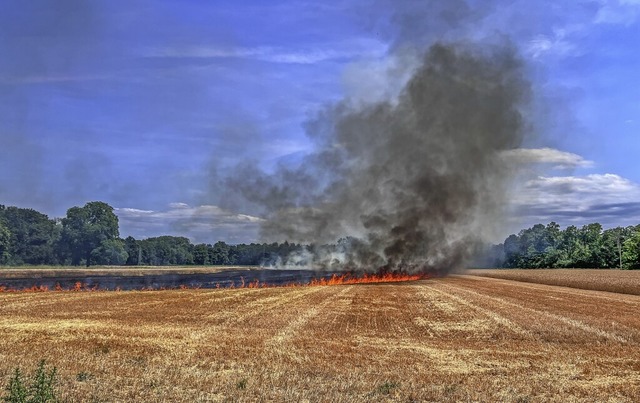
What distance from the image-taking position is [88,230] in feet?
582

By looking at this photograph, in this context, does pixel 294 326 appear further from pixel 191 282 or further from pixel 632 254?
pixel 632 254

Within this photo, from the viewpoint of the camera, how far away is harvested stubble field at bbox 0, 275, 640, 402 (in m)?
13.8

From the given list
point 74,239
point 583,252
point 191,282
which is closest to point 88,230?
point 74,239

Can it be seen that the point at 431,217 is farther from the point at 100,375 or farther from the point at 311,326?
the point at 100,375

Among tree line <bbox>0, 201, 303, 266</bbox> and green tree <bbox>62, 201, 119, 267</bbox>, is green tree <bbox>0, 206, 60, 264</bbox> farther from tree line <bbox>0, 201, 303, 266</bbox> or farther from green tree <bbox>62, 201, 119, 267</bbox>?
green tree <bbox>62, 201, 119, 267</bbox>

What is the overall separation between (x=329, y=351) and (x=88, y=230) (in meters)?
175

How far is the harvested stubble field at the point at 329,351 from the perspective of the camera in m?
13.8

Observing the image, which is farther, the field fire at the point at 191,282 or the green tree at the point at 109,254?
the green tree at the point at 109,254

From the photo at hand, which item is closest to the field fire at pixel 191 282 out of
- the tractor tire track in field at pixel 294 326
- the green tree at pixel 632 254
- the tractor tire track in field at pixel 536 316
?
the tractor tire track in field at pixel 536 316

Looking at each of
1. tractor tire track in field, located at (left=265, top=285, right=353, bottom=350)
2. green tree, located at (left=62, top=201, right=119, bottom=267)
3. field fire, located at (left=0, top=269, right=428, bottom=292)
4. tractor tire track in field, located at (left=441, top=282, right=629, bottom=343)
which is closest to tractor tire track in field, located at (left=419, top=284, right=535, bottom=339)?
tractor tire track in field, located at (left=441, top=282, right=629, bottom=343)

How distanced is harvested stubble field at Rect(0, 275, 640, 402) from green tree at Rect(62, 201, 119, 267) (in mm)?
149160

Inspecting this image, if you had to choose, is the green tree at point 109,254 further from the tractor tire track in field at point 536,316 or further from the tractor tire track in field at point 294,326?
the tractor tire track in field at point 536,316

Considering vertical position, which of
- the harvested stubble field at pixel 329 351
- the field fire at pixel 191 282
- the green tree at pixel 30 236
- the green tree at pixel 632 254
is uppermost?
the green tree at pixel 30 236

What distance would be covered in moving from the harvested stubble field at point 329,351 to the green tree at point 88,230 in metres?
149
